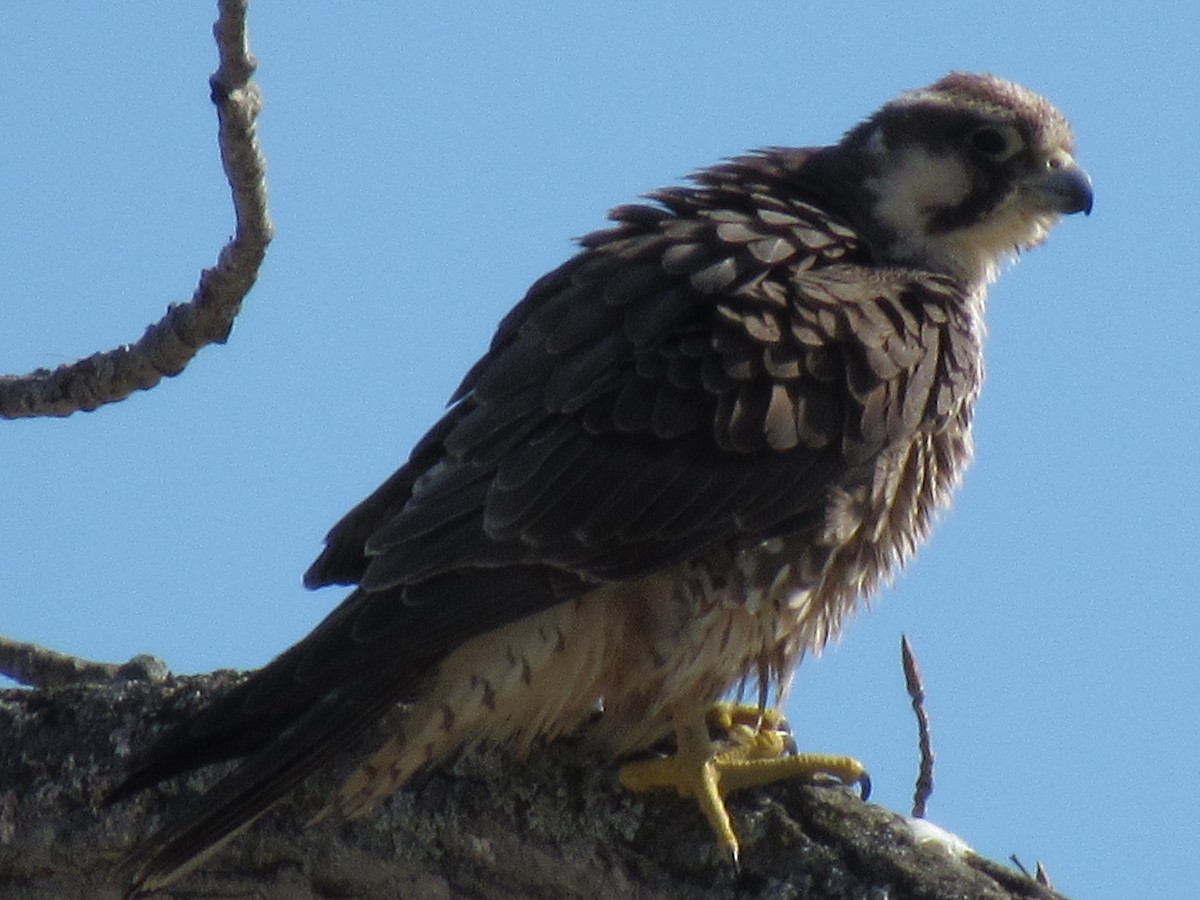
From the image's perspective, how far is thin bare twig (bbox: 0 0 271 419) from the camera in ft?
9.14

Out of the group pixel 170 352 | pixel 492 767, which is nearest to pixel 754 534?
pixel 492 767

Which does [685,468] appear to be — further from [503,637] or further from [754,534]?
[503,637]

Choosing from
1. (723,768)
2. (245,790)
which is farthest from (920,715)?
(245,790)

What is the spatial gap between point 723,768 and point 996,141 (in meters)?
1.80

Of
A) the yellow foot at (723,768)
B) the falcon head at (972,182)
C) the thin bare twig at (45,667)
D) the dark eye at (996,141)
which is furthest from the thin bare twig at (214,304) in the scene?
the dark eye at (996,141)

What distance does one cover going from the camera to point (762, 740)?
3.35 metres

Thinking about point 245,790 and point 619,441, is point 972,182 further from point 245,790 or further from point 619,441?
point 245,790

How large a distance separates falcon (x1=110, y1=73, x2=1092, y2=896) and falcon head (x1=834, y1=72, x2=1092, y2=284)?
18 cm

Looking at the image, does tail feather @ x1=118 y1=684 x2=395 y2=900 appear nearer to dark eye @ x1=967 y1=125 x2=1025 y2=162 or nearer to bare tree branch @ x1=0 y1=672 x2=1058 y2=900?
bare tree branch @ x1=0 y1=672 x2=1058 y2=900

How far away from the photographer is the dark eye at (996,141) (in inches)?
162

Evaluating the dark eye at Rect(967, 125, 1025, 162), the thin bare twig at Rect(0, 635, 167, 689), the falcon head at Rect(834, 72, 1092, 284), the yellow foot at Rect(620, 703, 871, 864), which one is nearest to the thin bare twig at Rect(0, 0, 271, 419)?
the thin bare twig at Rect(0, 635, 167, 689)

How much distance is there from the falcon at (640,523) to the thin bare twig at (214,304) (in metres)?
0.49

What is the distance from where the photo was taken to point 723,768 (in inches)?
123

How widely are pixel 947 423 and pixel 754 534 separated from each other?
0.56 metres
